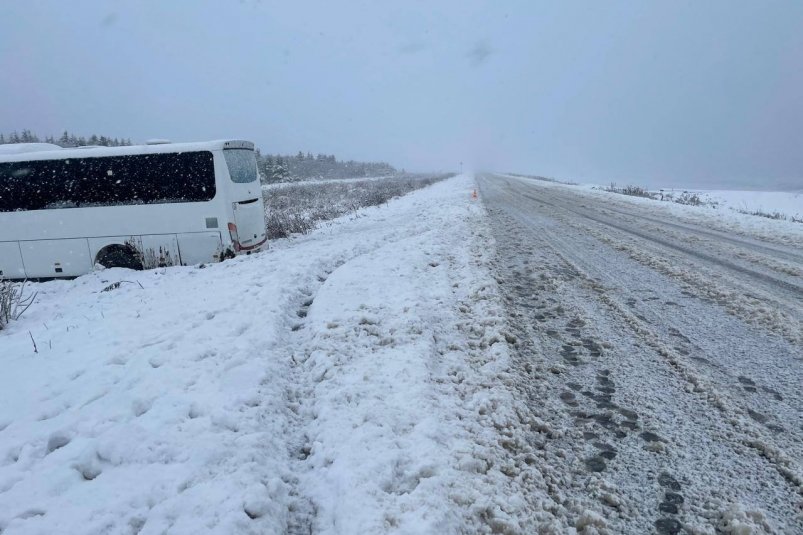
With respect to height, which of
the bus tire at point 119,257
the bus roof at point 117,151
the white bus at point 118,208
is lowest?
the bus tire at point 119,257

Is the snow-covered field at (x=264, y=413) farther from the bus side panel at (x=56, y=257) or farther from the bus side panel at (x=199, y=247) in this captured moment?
the bus side panel at (x=56, y=257)

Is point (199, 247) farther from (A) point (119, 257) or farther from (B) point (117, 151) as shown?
(B) point (117, 151)

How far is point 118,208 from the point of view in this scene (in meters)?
9.62

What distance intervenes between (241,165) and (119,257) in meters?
3.54

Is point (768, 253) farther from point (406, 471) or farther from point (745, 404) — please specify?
point (406, 471)

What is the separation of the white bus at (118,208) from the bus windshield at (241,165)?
0.19ft

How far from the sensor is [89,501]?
2629mm

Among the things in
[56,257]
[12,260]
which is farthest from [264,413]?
[12,260]

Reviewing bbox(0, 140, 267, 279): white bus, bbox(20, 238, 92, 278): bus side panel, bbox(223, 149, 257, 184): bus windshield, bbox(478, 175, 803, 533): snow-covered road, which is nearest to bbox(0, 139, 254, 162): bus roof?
bbox(0, 140, 267, 279): white bus

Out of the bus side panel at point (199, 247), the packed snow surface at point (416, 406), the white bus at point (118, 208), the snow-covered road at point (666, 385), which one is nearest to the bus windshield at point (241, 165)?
the white bus at point (118, 208)

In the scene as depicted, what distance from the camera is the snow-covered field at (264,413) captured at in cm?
257

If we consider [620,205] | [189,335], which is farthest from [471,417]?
[620,205]

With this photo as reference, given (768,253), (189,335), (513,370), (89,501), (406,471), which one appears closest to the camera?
(89,501)

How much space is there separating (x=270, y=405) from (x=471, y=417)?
5.76 ft
